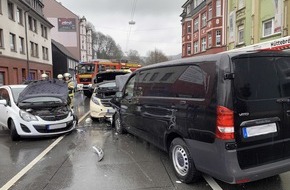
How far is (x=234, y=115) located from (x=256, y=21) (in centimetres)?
1759

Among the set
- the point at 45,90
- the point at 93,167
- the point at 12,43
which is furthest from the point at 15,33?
the point at 93,167

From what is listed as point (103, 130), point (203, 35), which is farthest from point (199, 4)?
point (103, 130)

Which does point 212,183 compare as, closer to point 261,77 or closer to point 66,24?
point 261,77

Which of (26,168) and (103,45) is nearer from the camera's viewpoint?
(26,168)

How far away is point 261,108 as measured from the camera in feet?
11.5

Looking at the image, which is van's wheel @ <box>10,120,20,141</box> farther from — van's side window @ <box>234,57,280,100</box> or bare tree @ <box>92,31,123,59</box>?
bare tree @ <box>92,31,123,59</box>

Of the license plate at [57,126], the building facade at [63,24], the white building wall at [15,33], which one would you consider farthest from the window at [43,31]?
the license plate at [57,126]

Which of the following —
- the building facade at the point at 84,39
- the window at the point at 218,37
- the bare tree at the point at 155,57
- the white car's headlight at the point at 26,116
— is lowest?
the white car's headlight at the point at 26,116

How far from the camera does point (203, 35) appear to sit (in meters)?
32.0

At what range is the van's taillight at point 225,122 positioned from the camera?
334 centimetres

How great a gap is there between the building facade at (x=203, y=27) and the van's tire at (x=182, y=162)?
2248 cm

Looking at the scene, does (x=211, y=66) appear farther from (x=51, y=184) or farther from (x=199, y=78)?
(x=51, y=184)

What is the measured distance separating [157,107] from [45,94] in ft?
15.6

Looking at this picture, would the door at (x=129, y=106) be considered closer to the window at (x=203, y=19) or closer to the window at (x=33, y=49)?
the window at (x=33, y=49)
